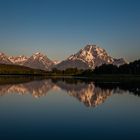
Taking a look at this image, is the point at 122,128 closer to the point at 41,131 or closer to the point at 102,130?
the point at 102,130

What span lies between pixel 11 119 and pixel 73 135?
28.3ft

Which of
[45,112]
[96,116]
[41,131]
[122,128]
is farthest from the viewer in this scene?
[45,112]

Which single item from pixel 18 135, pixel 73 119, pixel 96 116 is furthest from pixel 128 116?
pixel 18 135

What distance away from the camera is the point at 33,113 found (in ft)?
111

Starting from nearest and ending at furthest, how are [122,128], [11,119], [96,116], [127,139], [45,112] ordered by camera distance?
[127,139] → [122,128] → [11,119] → [96,116] → [45,112]

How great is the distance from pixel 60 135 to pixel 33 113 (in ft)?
37.3

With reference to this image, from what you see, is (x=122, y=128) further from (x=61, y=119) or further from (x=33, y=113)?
(x=33, y=113)

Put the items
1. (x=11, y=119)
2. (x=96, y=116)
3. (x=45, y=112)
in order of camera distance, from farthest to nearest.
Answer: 1. (x=45, y=112)
2. (x=96, y=116)
3. (x=11, y=119)

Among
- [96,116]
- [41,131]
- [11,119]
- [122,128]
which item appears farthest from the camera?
[96,116]

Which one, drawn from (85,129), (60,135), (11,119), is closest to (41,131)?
(60,135)

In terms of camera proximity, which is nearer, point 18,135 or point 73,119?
point 18,135

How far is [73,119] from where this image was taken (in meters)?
30.5

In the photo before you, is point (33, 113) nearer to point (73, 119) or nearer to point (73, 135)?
point (73, 119)

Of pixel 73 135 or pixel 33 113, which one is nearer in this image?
pixel 73 135
